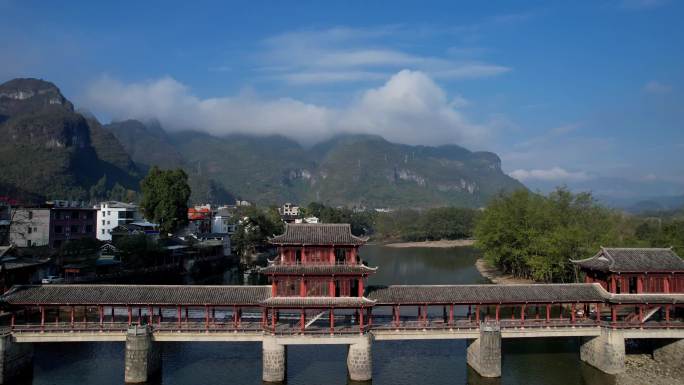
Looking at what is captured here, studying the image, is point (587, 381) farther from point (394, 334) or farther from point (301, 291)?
point (301, 291)

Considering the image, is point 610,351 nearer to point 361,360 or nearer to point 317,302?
point 361,360

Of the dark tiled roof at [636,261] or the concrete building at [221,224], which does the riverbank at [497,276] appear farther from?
the concrete building at [221,224]

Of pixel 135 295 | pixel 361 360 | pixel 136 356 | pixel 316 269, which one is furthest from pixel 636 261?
pixel 135 295

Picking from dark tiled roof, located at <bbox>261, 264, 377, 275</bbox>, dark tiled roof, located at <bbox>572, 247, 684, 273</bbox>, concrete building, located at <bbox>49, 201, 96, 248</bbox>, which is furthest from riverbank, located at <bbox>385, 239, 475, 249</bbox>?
dark tiled roof, located at <bbox>261, 264, 377, 275</bbox>

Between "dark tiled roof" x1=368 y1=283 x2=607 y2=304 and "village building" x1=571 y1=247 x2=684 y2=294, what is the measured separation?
4.59 ft

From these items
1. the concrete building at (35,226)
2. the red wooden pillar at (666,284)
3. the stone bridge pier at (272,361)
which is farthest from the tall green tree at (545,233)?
the concrete building at (35,226)

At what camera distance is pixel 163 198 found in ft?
312

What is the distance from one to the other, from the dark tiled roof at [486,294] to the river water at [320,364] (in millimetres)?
5110

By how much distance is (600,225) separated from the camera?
233 feet

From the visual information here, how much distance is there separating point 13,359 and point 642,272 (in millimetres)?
44008

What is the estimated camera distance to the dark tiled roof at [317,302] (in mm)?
36625

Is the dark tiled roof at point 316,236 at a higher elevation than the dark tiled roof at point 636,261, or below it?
higher

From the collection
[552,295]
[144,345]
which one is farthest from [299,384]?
[552,295]

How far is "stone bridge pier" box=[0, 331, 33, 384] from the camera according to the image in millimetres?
35031
